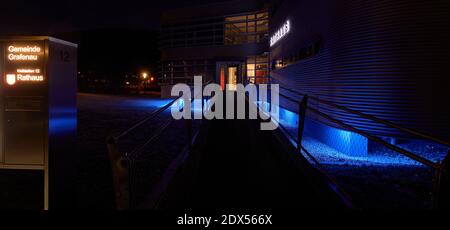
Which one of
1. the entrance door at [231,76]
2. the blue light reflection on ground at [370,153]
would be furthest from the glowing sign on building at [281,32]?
the blue light reflection on ground at [370,153]

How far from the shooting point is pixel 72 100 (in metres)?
3.60

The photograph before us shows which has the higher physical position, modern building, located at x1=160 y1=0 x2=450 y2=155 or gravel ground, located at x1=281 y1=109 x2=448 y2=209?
modern building, located at x1=160 y1=0 x2=450 y2=155

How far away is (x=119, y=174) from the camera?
282cm

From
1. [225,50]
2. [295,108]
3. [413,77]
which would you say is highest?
[225,50]

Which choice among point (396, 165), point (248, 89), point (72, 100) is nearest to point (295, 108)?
point (248, 89)

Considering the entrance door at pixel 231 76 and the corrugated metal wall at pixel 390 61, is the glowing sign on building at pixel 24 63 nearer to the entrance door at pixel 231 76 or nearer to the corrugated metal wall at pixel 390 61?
the corrugated metal wall at pixel 390 61

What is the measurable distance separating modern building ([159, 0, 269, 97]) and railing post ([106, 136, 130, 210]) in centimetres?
2102

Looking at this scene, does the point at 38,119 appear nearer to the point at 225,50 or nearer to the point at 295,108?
the point at 295,108

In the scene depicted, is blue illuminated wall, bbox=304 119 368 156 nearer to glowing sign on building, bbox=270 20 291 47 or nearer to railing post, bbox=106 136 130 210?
glowing sign on building, bbox=270 20 291 47

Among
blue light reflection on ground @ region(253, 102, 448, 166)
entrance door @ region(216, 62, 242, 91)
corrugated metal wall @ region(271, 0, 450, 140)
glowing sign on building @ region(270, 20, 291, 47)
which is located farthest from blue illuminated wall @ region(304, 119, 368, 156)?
entrance door @ region(216, 62, 242, 91)

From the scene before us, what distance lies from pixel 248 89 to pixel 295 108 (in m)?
5.27

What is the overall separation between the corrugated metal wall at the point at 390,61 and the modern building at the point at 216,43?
14.9 metres

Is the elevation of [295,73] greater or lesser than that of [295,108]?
greater

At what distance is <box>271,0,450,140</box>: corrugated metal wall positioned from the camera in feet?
22.9
